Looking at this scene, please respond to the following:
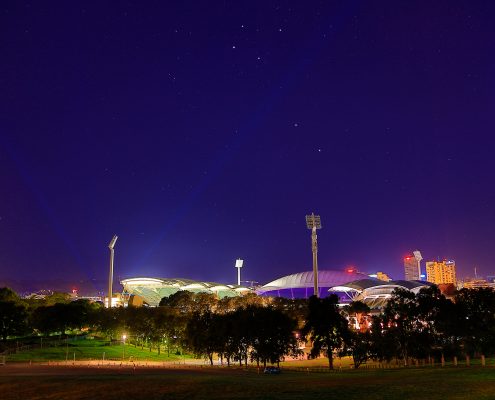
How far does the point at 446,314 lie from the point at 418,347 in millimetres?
5952

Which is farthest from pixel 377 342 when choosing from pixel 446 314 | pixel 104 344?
pixel 104 344

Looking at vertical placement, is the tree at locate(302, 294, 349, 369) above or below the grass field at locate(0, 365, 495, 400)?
above

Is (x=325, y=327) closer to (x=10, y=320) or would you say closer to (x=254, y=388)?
(x=254, y=388)

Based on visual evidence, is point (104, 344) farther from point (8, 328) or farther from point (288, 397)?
Answer: point (288, 397)

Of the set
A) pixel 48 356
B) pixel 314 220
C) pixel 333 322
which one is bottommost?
pixel 48 356

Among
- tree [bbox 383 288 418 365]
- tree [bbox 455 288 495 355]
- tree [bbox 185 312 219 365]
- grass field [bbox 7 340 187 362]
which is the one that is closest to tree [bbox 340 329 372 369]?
tree [bbox 383 288 418 365]

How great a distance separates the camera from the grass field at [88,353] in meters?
75.6

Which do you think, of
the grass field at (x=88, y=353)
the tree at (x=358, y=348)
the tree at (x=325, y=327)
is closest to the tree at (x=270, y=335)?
the tree at (x=325, y=327)

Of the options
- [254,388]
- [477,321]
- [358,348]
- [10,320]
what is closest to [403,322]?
[358,348]

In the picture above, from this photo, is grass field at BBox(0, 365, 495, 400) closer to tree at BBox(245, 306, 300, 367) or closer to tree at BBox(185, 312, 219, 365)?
tree at BBox(245, 306, 300, 367)

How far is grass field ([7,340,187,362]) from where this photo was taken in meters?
75.6

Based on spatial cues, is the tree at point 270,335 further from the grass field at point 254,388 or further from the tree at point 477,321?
the grass field at point 254,388

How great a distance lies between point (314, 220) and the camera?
558 ft

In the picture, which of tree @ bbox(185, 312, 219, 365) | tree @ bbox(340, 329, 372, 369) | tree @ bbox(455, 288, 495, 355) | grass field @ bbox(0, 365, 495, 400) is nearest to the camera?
grass field @ bbox(0, 365, 495, 400)
